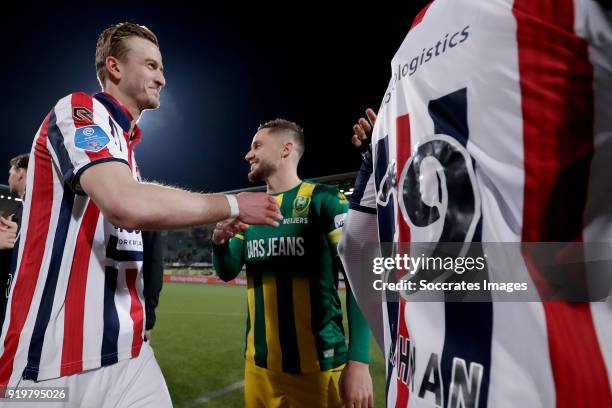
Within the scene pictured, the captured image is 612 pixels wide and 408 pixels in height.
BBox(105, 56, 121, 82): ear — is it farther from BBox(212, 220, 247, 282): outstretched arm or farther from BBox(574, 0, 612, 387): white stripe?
BBox(574, 0, 612, 387): white stripe

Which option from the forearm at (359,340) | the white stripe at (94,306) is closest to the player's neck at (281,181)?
the forearm at (359,340)

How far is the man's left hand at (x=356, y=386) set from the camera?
5.94ft

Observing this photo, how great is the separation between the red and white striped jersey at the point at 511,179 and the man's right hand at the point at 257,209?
2.35ft

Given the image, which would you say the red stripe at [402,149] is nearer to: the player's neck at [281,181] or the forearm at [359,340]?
the forearm at [359,340]

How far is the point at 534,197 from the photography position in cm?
67

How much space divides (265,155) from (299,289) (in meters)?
1.01

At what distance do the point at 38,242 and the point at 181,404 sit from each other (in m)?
3.17

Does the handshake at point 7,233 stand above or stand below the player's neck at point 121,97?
below

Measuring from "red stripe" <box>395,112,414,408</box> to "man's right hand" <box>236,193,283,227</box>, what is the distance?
66cm

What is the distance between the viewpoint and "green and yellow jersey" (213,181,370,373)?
96.3 inches

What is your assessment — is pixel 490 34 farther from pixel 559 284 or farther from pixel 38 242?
pixel 38 242

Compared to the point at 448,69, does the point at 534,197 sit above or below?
below

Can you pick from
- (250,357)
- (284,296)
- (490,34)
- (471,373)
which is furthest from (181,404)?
(490,34)

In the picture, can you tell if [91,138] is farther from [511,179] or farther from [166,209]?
[511,179]
